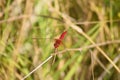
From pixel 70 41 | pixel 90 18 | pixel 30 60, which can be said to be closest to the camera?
pixel 30 60

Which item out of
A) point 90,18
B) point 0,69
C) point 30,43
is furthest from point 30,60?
point 90,18

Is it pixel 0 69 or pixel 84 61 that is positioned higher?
pixel 0 69

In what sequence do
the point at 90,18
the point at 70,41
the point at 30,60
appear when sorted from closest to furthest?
the point at 30,60 < the point at 70,41 < the point at 90,18

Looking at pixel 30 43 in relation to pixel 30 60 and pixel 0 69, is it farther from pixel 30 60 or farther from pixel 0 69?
pixel 0 69

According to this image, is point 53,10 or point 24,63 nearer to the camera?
point 24,63

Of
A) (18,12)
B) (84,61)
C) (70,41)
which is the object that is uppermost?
(18,12)

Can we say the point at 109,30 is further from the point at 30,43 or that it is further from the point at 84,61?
the point at 30,43
